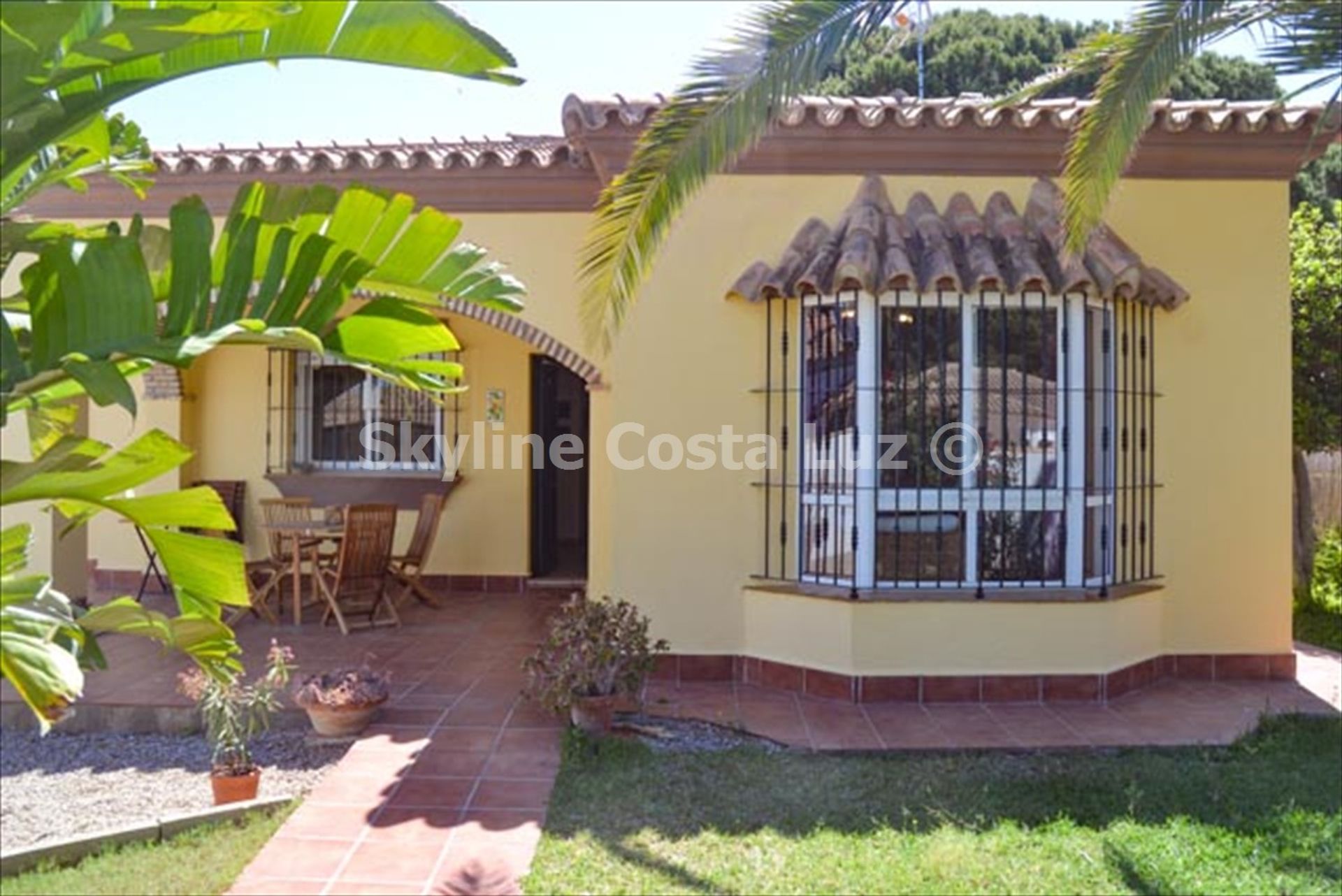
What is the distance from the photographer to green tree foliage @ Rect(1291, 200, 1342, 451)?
384 inches

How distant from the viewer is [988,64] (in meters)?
20.4

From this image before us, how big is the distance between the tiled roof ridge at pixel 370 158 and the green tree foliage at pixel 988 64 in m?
12.1

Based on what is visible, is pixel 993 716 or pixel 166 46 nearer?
pixel 166 46

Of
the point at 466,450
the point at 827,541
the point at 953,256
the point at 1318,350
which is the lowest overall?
the point at 827,541

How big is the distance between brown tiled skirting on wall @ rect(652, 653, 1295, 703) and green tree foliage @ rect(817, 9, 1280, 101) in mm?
13626

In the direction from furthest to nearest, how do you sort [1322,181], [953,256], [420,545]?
[1322,181]
[420,545]
[953,256]

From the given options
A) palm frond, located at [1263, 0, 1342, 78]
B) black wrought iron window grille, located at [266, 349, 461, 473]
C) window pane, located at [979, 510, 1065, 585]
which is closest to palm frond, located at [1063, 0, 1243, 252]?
palm frond, located at [1263, 0, 1342, 78]

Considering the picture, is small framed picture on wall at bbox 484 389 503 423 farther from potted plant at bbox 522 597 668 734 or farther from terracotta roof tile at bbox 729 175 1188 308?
potted plant at bbox 522 597 668 734

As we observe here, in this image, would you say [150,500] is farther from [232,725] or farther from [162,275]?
[232,725]

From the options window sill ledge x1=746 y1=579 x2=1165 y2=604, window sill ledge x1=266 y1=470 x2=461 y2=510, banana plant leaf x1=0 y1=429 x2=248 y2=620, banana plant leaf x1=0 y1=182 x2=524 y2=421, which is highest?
banana plant leaf x1=0 y1=182 x2=524 y2=421

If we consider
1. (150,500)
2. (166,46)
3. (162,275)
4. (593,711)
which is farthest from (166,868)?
(166,46)

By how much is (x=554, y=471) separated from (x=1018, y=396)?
6283 millimetres

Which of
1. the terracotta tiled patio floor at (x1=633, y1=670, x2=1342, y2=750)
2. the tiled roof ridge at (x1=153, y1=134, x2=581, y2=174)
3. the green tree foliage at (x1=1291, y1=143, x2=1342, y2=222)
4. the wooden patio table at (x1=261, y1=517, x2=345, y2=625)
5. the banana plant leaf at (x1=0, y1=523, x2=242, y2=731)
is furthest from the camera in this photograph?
the green tree foliage at (x1=1291, y1=143, x2=1342, y2=222)
